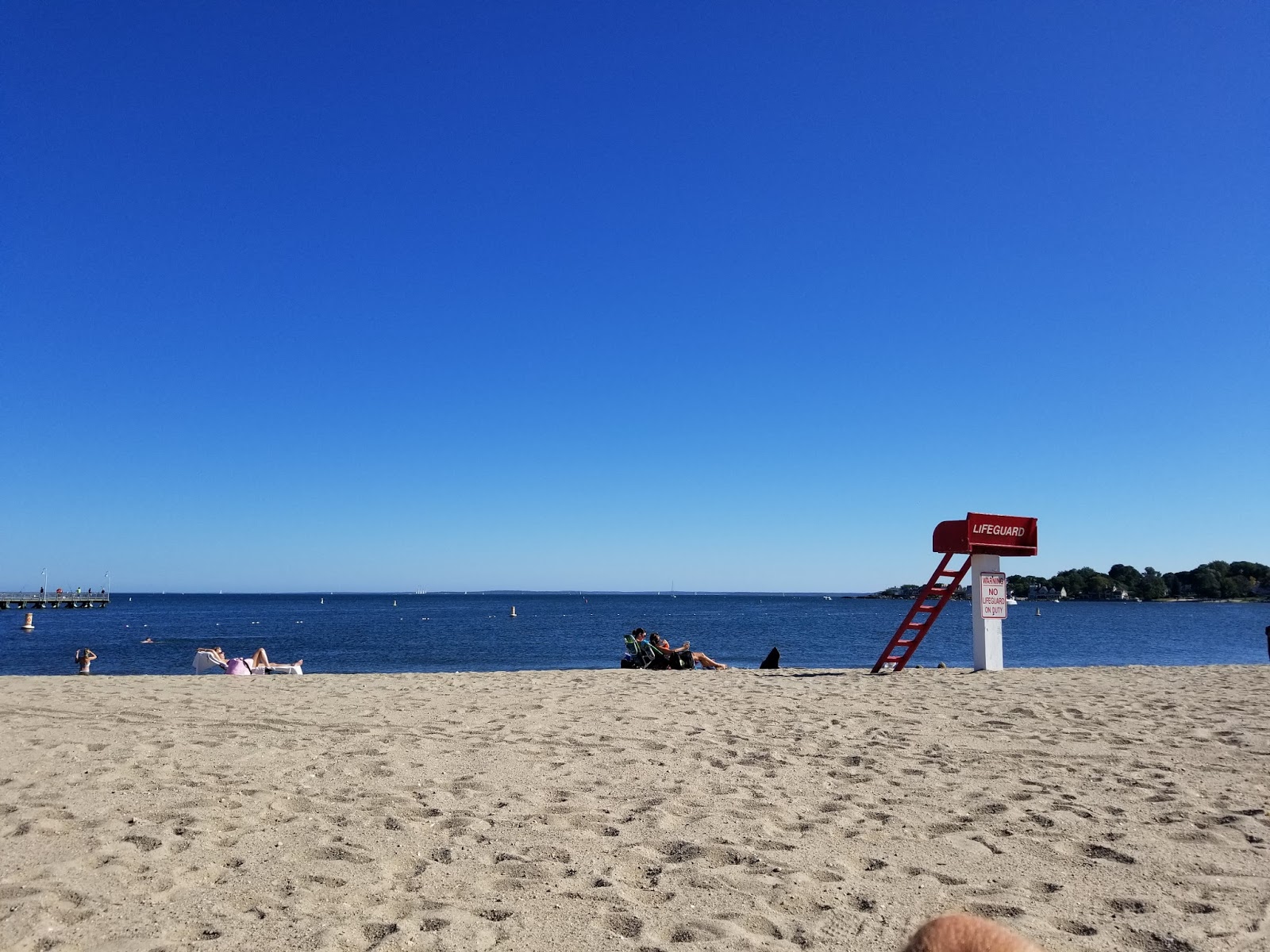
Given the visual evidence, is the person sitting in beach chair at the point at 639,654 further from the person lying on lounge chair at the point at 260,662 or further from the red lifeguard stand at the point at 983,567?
the person lying on lounge chair at the point at 260,662

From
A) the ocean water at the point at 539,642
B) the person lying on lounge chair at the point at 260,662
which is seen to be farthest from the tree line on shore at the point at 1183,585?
the person lying on lounge chair at the point at 260,662

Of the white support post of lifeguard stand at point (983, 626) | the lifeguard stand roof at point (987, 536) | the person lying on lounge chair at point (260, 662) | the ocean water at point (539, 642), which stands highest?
the lifeguard stand roof at point (987, 536)

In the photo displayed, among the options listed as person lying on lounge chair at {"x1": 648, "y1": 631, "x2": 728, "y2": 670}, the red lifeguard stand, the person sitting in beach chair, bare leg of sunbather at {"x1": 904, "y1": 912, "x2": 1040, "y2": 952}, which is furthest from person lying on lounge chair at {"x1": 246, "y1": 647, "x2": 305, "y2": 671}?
bare leg of sunbather at {"x1": 904, "y1": 912, "x2": 1040, "y2": 952}

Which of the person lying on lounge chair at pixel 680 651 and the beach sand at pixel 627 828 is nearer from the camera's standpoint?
the beach sand at pixel 627 828

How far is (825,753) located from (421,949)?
4458 mm

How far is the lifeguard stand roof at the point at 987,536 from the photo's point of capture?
14.5m

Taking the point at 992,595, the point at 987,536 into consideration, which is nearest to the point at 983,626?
the point at 992,595

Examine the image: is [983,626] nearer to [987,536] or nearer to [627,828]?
[987,536]

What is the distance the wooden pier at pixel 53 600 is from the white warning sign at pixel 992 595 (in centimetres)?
10420

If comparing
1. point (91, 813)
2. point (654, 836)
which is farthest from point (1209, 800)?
point (91, 813)

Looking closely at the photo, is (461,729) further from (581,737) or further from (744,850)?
(744,850)

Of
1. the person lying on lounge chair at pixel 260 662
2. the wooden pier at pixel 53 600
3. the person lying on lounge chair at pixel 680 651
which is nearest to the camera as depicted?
the person lying on lounge chair at pixel 680 651

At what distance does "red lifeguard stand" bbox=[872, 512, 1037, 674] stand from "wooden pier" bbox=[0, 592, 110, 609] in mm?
103264

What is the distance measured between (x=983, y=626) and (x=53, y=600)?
106 metres
